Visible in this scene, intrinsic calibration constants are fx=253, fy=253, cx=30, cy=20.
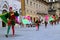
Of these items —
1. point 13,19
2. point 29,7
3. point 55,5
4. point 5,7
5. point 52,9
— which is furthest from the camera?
point 55,5

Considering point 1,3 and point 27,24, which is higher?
point 1,3

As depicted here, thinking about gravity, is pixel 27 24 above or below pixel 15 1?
below

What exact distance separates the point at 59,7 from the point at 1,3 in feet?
228

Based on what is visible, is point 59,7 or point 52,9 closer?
point 52,9

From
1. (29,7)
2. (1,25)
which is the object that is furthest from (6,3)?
(29,7)

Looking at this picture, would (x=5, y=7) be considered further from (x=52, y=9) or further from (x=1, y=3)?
(x=52, y=9)

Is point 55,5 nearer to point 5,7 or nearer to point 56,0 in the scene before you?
point 56,0

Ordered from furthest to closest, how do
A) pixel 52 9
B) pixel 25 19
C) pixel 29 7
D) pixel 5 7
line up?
pixel 52 9 → pixel 29 7 → pixel 25 19 → pixel 5 7

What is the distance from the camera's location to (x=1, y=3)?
40250mm

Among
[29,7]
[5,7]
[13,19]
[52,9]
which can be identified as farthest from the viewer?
[52,9]

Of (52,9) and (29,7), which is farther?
(52,9)

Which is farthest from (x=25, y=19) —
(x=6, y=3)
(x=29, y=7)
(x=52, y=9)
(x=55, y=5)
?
(x=55, y=5)

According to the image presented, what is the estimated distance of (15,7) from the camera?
4144cm

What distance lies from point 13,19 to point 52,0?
→ 93.2 metres
